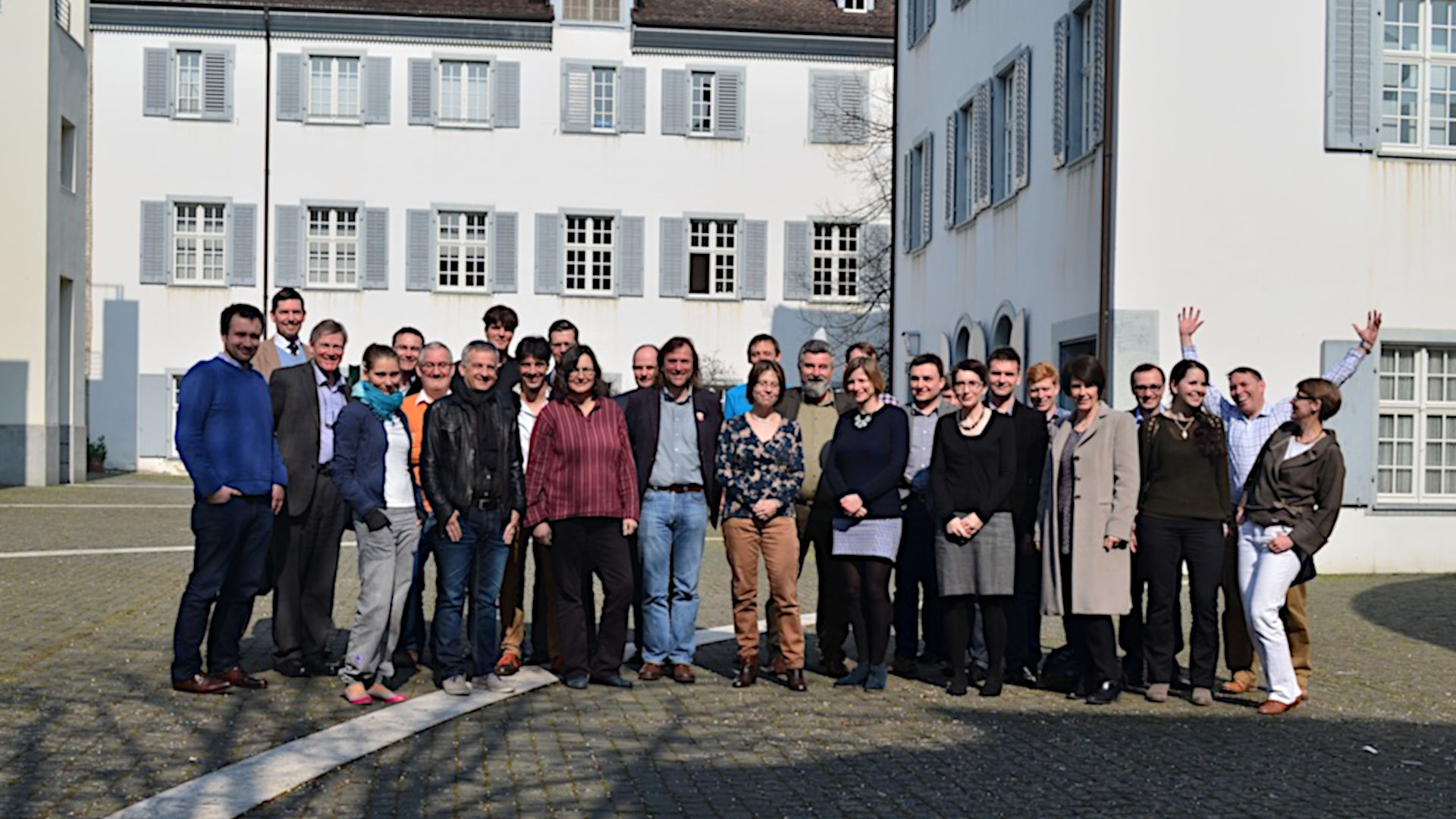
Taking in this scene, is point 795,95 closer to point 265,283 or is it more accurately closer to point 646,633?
point 265,283

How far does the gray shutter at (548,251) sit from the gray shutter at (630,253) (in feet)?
4.27

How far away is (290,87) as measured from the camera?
38.9m

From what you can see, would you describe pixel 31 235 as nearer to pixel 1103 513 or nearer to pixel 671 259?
pixel 671 259

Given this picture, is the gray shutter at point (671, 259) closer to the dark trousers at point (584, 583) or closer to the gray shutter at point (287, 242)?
the gray shutter at point (287, 242)

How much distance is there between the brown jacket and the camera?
9414mm

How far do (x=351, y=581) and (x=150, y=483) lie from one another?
65.1 ft

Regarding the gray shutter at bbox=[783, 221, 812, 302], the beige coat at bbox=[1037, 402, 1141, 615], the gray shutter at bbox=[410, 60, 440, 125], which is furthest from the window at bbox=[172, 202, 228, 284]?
the beige coat at bbox=[1037, 402, 1141, 615]

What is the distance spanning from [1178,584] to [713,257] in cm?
3077

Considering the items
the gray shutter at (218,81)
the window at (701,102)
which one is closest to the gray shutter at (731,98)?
the window at (701,102)

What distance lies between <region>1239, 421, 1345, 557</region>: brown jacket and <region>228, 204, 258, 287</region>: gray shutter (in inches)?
1259

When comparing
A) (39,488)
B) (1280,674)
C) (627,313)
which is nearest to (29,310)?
(39,488)

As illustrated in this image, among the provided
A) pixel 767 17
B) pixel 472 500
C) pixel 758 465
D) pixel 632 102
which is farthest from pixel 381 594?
pixel 767 17

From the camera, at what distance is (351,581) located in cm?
1526

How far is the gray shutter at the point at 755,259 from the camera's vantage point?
3991 cm
